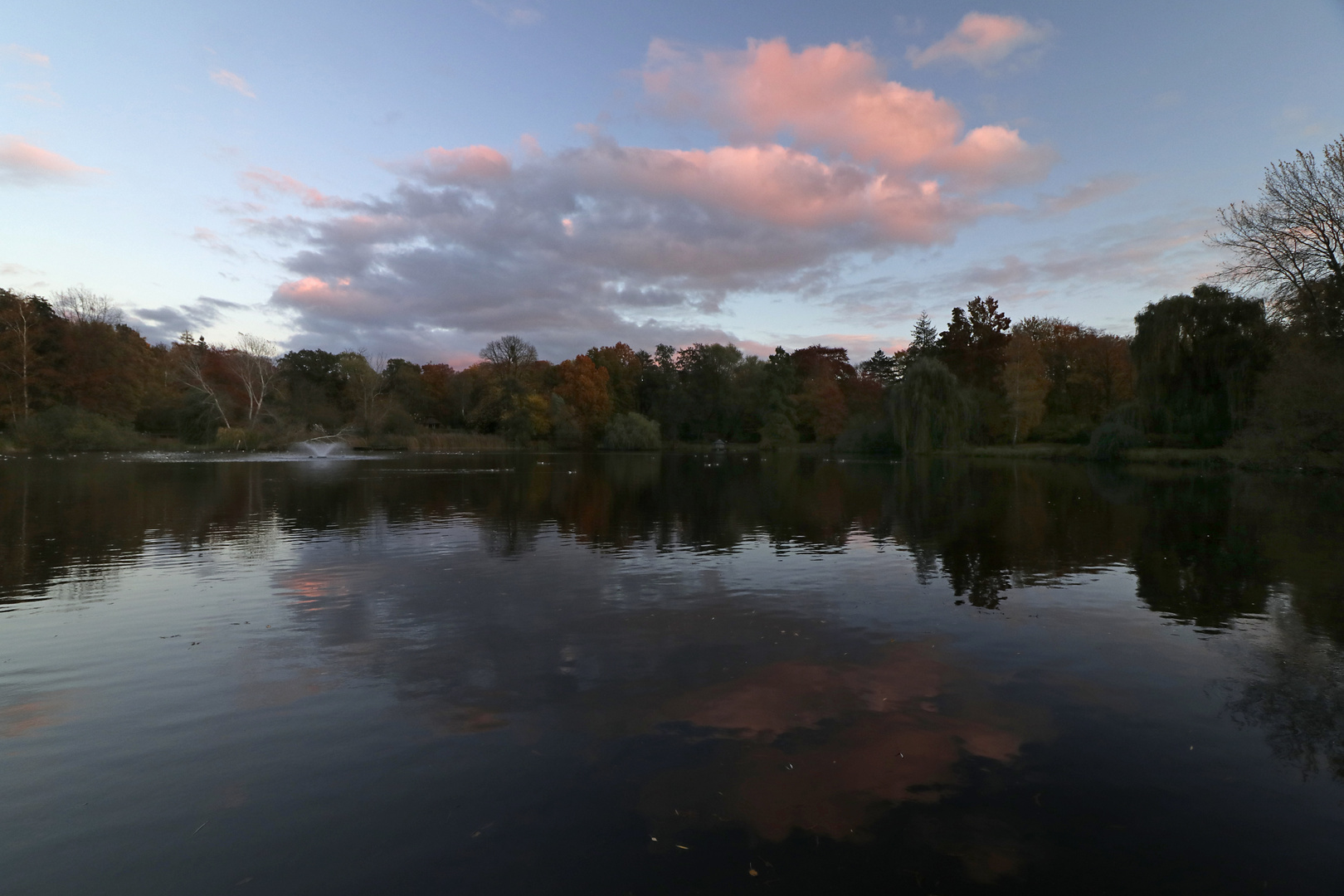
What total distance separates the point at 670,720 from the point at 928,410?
54.1m

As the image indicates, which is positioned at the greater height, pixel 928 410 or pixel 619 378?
pixel 619 378

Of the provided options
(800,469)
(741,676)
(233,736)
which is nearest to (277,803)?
(233,736)

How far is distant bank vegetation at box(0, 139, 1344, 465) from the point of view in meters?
33.0

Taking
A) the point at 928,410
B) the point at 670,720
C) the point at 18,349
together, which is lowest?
the point at 670,720

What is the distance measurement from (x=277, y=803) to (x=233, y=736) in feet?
4.29

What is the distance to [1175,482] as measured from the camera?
30516mm

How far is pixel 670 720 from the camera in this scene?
5.76m

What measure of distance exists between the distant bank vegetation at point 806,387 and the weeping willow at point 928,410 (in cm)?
15

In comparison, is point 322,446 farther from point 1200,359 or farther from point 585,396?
point 1200,359

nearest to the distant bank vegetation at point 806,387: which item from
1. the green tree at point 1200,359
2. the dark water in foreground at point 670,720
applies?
the green tree at point 1200,359

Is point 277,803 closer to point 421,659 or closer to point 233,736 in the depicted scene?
point 233,736

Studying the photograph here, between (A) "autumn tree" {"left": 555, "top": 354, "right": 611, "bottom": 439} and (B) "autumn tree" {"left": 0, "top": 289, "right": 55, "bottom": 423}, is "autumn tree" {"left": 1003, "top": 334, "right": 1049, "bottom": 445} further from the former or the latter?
A: (B) "autumn tree" {"left": 0, "top": 289, "right": 55, "bottom": 423}

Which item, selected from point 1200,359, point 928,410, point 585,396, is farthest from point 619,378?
point 1200,359

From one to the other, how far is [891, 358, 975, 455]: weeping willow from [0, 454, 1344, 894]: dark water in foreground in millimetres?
42854
